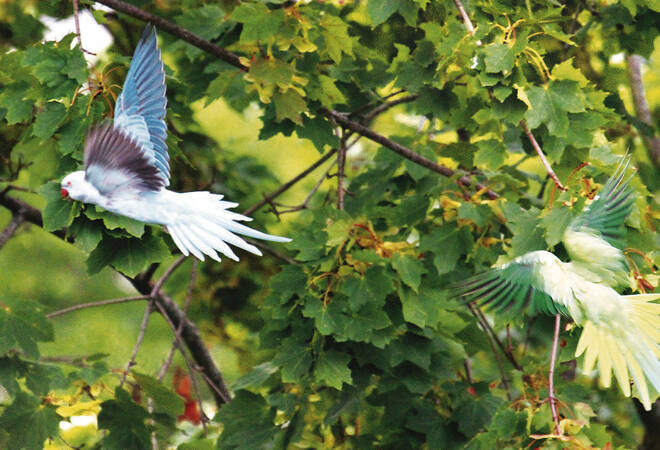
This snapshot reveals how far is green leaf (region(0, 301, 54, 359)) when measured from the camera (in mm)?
3418

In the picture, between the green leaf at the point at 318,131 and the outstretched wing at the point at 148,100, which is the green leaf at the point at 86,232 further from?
the green leaf at the point at 318,131

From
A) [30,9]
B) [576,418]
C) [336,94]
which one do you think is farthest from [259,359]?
[30,9]

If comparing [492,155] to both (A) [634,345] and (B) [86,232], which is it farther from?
(B) [86,232]

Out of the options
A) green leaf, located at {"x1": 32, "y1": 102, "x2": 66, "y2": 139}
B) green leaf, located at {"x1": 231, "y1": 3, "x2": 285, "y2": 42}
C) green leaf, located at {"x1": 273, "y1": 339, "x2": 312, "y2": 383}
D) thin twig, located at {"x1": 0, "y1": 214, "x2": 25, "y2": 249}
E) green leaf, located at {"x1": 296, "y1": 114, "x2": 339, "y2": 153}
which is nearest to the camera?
green leaf, located at {"x1": 32, "y1": 102, "x2": 66, "y2": 139}

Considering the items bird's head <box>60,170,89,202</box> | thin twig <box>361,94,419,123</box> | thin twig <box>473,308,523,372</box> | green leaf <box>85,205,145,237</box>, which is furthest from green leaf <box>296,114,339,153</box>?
bird's head <box>60,170,89,202</box>

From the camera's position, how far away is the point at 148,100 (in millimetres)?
2662

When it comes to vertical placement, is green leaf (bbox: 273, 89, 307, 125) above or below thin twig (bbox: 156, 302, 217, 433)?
above

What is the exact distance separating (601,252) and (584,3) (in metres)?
1.57

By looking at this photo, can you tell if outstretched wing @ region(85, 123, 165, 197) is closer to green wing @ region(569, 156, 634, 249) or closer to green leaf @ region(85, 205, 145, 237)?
green leaf @ region(85, 205, 145, 237)

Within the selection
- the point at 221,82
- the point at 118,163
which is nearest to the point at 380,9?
the point at 221,82

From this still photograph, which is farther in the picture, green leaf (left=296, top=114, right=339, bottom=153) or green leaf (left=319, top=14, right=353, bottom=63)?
green leaf (left=296, top=114, right=339, bottom=153)

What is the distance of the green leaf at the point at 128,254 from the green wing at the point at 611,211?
4.16ft

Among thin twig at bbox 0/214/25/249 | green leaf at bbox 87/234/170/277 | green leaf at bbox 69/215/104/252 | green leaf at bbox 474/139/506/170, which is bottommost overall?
thin twig at bbox 0/214/25/249

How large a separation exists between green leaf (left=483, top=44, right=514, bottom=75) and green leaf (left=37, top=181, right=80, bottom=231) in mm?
1324
